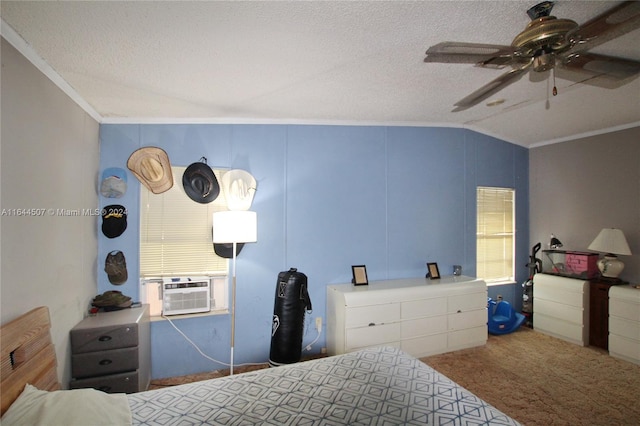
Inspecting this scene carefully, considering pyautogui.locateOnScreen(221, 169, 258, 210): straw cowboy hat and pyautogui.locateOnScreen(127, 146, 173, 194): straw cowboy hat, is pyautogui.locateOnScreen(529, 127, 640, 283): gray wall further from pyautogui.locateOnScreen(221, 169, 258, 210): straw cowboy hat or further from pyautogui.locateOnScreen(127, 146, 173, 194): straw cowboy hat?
pyautogui.locateOnScreen(127, 146, 173, 194): straw cowboy hat

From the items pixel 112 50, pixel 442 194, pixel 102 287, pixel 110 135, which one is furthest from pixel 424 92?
pixel 102 287

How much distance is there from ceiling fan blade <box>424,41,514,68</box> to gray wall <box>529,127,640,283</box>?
3306mm

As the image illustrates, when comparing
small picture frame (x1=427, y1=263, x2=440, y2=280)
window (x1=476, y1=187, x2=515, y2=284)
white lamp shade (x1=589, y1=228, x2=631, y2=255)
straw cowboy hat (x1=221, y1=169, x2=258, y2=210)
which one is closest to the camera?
straw cowboy hat (x1=221, y1=169, x2=258, y2=210)

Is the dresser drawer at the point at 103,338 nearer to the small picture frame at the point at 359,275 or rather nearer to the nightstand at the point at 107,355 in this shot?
the nightstand at the point at 107,355

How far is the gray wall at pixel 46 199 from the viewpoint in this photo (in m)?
1.64

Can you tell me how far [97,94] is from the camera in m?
2.41

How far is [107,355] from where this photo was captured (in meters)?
2.27

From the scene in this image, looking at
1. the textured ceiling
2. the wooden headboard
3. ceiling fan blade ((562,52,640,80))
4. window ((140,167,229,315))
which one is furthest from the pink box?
the wooden headboard

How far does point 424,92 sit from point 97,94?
9.06ft

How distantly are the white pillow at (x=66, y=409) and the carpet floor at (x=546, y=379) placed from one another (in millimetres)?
1503

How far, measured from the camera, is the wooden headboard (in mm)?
1433

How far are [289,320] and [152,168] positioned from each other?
1.98 metres

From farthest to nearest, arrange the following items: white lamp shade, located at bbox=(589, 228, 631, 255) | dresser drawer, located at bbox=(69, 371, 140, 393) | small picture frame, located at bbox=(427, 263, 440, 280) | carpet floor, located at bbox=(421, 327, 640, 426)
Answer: small picture frame, located at bbox=(427, 263, 440, 280) < white lamp shade, located at bbox=(589, 228, 631, 255) < carpet floor, located at bbox=(421, 327, 640, 426) < dresser drawer, located at bbox=(69, 371, 140, 393)

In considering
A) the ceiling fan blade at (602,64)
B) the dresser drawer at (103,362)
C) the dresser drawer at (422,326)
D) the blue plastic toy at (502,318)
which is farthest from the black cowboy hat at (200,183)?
the blue plastic toy at (502,318)
